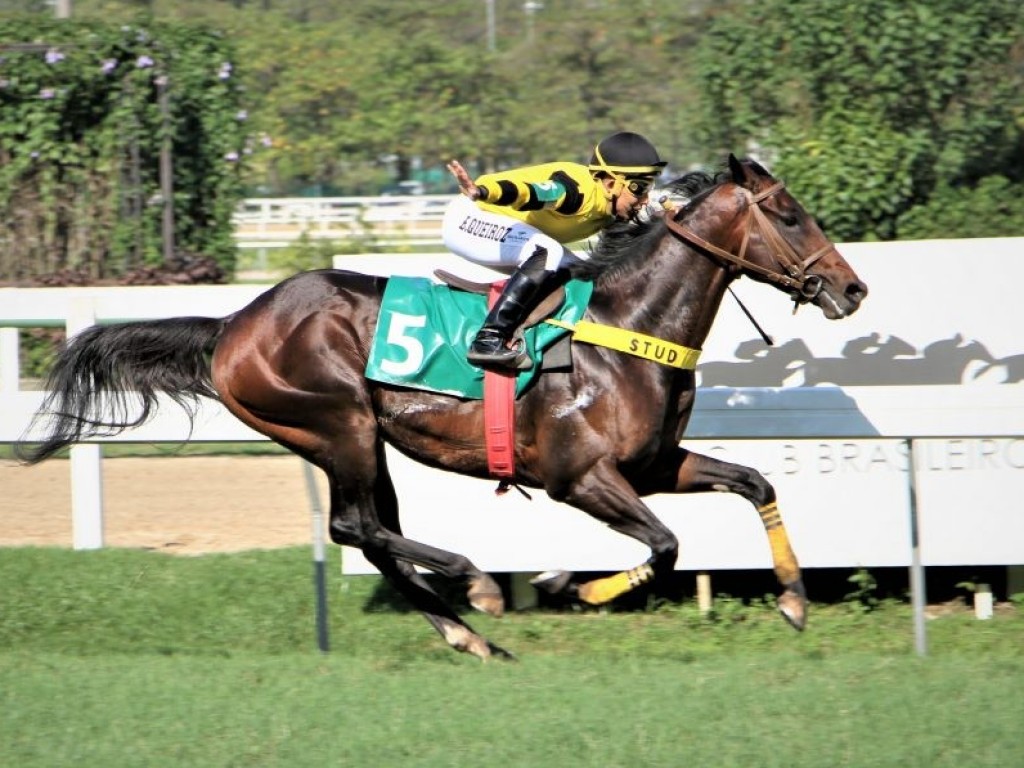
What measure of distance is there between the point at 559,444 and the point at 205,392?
149 centimetres

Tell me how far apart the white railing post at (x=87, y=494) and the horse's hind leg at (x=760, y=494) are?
283cm

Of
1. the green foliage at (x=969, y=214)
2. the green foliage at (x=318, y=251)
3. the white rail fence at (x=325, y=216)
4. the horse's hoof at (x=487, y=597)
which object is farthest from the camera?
the white rail fence at (x=325, y=216)

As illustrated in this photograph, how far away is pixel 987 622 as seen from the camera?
618cm

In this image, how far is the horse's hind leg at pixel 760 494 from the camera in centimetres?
540

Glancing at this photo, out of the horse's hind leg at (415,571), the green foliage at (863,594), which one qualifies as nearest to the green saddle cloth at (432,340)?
the horse's hind leg at (415,571)

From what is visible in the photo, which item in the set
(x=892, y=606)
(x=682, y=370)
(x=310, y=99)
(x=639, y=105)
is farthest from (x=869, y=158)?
(x=310, y=99)

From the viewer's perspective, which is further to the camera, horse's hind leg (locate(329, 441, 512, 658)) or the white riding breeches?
horse's hind leg (locate(329, 441, 512, 658))

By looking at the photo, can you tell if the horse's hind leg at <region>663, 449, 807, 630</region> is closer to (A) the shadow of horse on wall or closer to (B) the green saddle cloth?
(B) the green saddle cloth

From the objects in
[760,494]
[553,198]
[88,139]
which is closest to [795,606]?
[760,494]

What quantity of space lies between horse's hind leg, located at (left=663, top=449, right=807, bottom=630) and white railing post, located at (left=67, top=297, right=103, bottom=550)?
2831 millimetres

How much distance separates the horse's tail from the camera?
236 inches

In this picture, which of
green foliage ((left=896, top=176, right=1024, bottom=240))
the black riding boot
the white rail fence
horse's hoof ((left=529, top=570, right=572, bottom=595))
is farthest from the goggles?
the white rail fence

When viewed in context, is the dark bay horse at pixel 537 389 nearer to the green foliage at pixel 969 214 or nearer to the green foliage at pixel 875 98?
the green foliage at pixel 969 214

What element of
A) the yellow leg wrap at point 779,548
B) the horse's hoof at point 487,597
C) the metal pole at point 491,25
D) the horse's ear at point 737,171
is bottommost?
the horse's hoof at point 487,597
